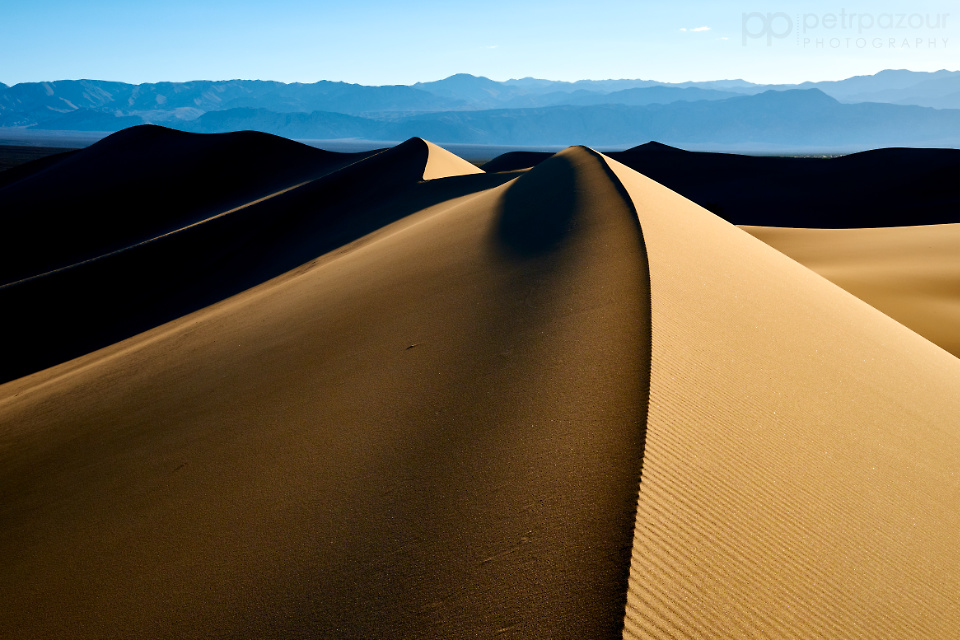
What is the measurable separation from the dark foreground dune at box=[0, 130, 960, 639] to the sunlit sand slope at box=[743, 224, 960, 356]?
133 inches

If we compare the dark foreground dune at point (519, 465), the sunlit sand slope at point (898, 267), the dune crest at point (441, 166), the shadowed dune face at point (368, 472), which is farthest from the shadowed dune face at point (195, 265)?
the sunlit sand slope at point (898, 267)

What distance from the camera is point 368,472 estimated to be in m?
3.09

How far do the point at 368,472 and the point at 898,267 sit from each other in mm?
11926

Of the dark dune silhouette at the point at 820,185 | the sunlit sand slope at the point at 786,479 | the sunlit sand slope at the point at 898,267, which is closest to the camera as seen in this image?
the sunlit sand slope at the point at 786,479

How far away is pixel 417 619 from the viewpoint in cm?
215

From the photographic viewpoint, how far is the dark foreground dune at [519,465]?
7.15ft

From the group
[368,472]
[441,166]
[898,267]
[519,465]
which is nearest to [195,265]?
[441,166]

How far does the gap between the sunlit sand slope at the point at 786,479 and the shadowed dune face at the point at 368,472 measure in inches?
6.8

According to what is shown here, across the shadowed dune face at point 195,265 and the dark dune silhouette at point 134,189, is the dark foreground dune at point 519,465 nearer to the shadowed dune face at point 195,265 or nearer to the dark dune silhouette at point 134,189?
the shadowed dune face at point 195,265

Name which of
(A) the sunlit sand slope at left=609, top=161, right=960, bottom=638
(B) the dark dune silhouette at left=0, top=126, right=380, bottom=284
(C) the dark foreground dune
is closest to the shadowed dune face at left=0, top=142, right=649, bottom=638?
(C) the dark foreground dune

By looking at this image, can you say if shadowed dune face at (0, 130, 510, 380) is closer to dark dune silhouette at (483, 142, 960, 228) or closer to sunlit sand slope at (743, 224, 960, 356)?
sunlit sand slope at (743, 224, 960, 356)

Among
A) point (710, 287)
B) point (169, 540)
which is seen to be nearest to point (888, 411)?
point (710, 287)

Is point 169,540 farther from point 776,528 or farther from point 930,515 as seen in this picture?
point 930,515

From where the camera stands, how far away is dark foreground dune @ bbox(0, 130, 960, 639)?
7.15ft
